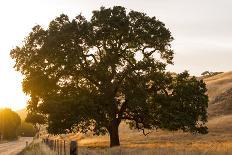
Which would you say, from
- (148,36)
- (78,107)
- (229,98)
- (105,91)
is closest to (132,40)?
(148,36)

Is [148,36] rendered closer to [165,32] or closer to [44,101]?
[165,32]

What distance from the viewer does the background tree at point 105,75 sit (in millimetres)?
42062

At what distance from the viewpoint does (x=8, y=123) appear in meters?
147

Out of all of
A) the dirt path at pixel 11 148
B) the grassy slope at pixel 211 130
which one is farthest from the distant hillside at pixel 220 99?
the dirt path at pixel 11 148

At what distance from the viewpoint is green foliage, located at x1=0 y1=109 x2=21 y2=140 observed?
14625cm

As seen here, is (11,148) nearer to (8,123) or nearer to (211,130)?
(211,130)

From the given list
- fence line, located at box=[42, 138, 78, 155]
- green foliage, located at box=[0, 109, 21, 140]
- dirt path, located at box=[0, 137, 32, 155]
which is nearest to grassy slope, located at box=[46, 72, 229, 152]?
dirt path, located at box=[0, 137, 32, 155]

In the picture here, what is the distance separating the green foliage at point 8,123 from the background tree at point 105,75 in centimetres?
10535

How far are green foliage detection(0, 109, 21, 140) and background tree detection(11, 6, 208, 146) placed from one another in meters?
105

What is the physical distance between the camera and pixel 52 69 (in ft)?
142

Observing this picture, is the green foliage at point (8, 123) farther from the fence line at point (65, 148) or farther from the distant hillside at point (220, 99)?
the fence line at point (65, 148)

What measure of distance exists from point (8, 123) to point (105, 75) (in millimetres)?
109809

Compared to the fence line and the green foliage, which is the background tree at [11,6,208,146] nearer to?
the fence line

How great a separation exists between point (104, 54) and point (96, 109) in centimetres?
588
